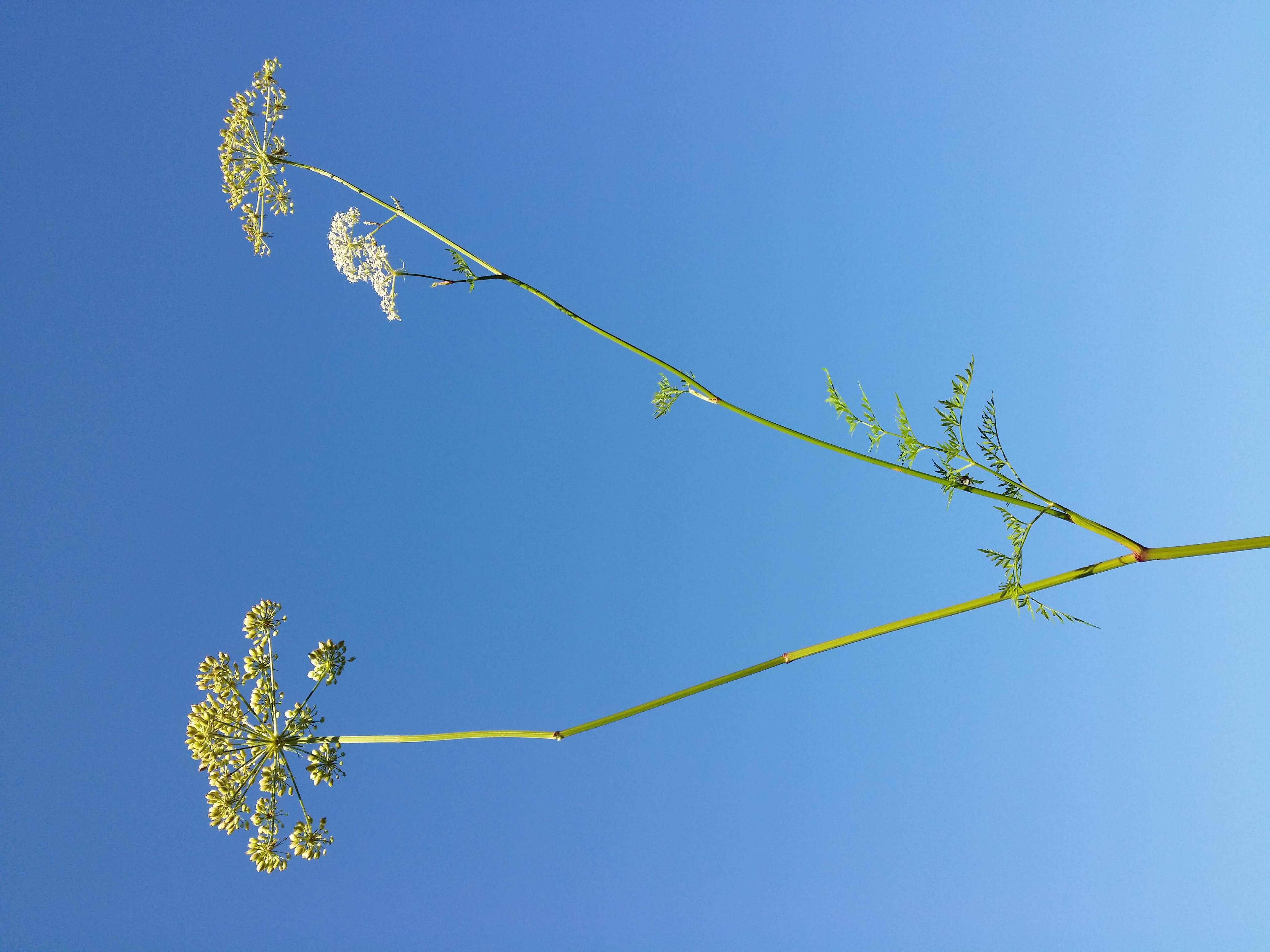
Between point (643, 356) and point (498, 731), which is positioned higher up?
point (643, 356)

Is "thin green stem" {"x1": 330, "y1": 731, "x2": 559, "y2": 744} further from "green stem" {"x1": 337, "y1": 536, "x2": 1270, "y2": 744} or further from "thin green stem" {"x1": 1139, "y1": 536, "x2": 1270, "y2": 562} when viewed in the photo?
"thin green stem" {"x1": 1139, "y1": 536, "x2": 1270, "y2": 562}

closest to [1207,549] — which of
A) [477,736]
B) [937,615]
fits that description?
[937,615]

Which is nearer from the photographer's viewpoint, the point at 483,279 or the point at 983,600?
the point at 983,600

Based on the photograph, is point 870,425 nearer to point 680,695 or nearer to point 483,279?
point 680,695

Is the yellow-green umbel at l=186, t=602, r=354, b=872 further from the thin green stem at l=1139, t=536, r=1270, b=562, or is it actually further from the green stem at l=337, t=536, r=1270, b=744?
the thin green stem at l=1139, t=536, r=1270, b=562

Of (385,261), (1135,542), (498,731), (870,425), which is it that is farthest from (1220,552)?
(385,261)

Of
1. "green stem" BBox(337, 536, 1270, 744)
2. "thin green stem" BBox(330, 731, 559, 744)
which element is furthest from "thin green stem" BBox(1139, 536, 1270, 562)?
"thin green stem" BBox(330, 731, 559, 744)

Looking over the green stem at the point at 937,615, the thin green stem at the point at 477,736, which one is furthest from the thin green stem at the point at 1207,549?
the thin green stem at the point at 477,736

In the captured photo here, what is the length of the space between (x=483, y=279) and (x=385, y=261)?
3.89 feet

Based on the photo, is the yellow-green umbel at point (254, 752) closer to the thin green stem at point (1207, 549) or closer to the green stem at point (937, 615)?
the green stem at point (937, 615)

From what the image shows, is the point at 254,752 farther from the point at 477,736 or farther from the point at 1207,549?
the point at 1207,549

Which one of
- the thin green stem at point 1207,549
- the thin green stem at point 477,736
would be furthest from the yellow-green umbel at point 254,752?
the thin green stem at point 1207,549

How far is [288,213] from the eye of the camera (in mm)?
5219

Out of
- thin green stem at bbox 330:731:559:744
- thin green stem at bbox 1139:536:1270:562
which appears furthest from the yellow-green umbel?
thin green stem at bbox 1139:536:1270:562
